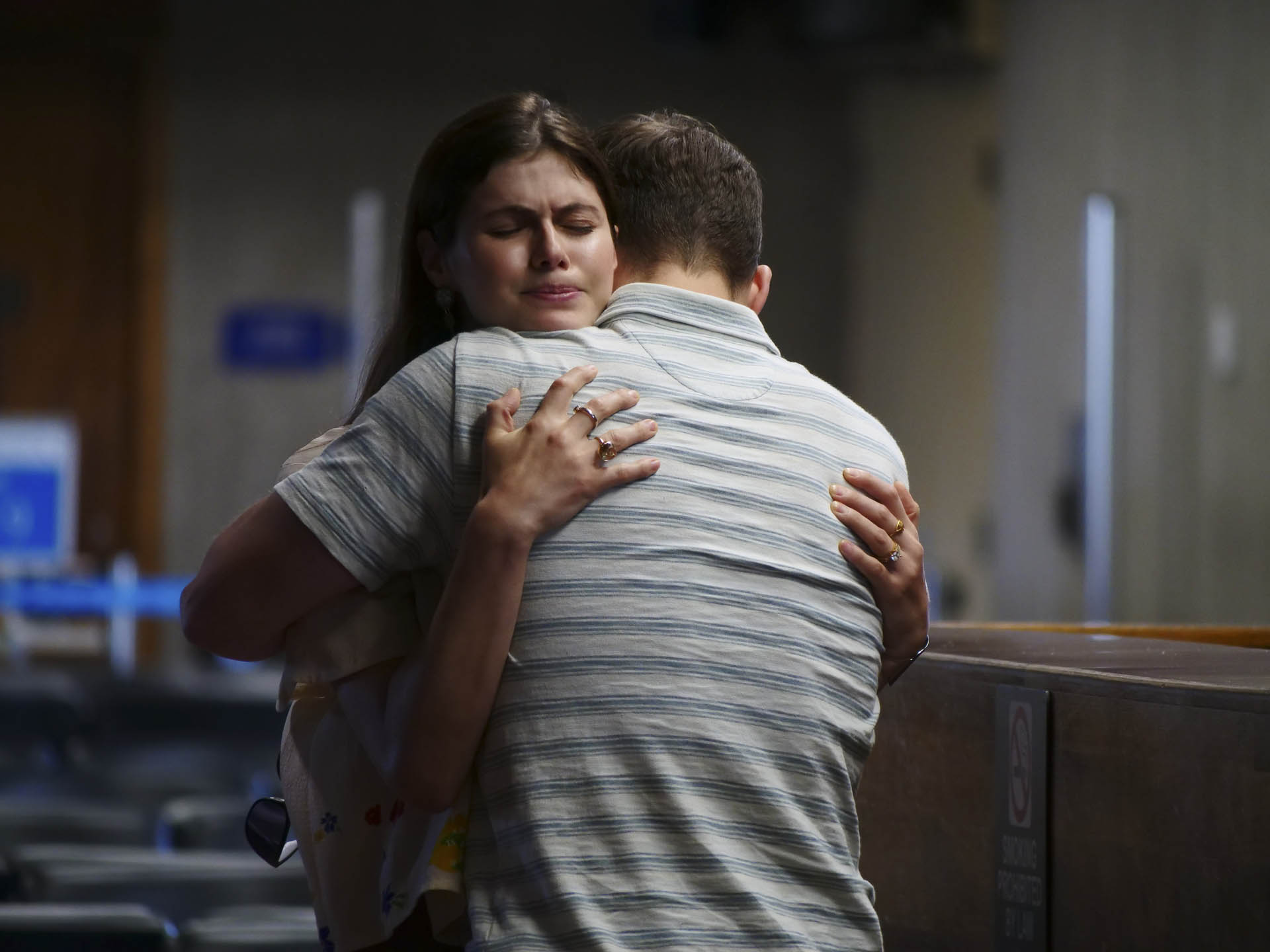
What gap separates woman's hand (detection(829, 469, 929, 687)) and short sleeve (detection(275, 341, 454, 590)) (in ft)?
1.03

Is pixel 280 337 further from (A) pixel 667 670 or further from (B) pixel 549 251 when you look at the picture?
(A) pixel 667 670

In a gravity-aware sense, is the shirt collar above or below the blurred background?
below

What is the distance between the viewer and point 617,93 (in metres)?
8.91

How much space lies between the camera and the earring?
58.3 inches

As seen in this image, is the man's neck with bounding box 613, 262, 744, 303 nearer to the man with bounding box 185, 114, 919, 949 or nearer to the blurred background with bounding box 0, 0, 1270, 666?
the man with bounding box 185, 114, 919, 949

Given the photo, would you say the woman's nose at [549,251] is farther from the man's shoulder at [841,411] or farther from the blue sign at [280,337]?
the blue sign at [280,337]

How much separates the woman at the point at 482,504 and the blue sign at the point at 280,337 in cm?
744

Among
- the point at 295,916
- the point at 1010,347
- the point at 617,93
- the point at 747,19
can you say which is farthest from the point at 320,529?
the point at 617,93

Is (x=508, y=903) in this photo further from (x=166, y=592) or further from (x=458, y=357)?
(x=166, y=592)

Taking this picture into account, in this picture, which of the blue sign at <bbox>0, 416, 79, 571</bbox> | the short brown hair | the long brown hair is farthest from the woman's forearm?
the blue sign at <bbox>0, 416, 79, 571</bbox>

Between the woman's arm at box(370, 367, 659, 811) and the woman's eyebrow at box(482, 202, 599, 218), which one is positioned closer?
the woman's arm at box(370, 367, 659, 811)

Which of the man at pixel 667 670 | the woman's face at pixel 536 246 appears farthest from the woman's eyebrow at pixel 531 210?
the man at pixel 667 670

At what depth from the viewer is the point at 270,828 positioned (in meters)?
1.42

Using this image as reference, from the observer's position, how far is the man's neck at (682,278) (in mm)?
1406
